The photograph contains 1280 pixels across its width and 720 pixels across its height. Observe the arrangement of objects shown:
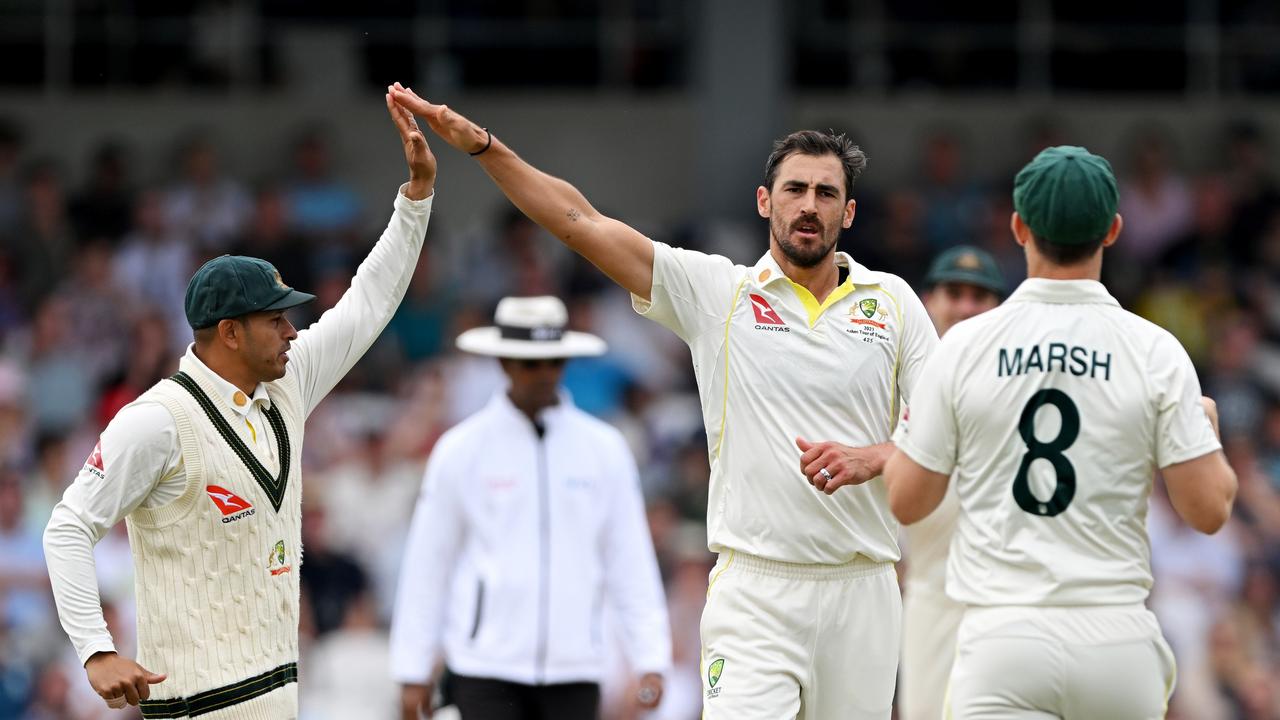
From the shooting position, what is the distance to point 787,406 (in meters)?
6.07

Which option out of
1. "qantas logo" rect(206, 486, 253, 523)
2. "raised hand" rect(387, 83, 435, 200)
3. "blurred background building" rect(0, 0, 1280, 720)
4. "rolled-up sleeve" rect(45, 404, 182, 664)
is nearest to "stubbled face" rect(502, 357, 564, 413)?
"raised hand" rect(387, 83, 435, 200)

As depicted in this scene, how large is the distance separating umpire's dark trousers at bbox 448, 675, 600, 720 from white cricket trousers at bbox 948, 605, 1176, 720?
3070 mm

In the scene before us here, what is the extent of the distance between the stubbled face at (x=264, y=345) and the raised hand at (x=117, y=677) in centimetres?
98

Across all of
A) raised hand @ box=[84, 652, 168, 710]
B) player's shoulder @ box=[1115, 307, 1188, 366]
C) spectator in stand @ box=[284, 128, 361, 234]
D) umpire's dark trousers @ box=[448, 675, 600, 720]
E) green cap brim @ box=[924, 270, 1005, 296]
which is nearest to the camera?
player's shoulder @ box=[1115, 307, 1188, 366]

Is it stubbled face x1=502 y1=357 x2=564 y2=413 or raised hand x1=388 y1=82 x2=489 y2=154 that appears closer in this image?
raised hand x1=388 y1=82 x2=489 y2=154

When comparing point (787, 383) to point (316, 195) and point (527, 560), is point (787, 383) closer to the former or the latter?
point (527, 560)

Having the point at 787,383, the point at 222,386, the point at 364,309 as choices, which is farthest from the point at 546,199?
the point at 222,386

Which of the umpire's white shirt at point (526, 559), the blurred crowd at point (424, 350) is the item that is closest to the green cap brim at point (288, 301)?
the umpire's white shirt at point (526, 559)

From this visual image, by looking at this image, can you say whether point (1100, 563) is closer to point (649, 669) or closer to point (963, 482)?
point (963, 482)

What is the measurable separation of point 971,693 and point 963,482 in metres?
0.57

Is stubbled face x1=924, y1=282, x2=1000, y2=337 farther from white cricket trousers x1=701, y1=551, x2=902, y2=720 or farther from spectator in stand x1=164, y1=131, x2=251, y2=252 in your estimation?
spectator in stand x1=164, y1=131, x2=251, y2=252

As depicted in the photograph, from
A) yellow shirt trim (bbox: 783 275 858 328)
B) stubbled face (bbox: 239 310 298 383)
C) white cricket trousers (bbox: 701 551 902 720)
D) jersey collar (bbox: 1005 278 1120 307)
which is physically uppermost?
jersey collar (bbox: 1005 278 1120 307)

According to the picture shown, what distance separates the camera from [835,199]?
614cm

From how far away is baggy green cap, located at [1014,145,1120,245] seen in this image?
16.6 ft
